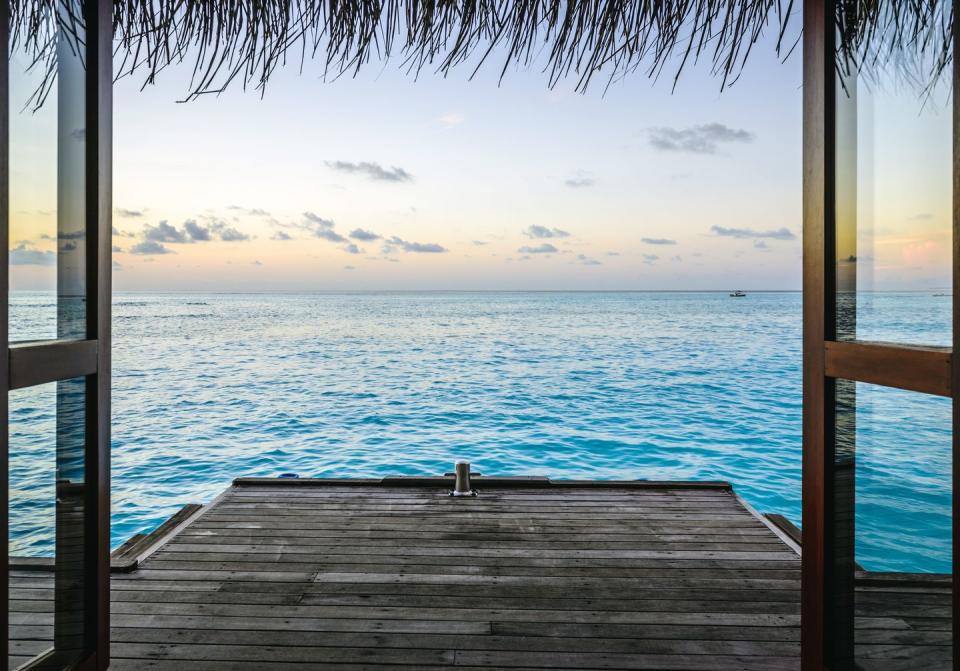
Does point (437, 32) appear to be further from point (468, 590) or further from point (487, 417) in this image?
point (487, 417)

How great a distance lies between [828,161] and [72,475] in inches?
74.4

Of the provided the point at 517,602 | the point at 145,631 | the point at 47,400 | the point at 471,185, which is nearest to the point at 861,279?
the point at 517,602

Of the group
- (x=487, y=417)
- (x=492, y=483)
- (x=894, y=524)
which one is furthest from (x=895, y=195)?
(x=487, y=417)

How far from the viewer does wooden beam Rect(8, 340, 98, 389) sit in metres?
1.12

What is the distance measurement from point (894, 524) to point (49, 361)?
1.79m

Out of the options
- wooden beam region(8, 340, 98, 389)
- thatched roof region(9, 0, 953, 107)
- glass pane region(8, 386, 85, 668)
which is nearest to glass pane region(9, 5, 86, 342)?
wooden beam region(8, 340, 98, 389)

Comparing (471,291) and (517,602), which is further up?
(471,291)

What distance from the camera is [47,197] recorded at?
49.3 inches

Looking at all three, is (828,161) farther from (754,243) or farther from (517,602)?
(754,243)

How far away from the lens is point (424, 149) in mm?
24438

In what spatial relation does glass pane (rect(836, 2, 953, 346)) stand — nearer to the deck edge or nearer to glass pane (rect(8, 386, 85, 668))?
glass pane (rect(8, 386, 85, 668))

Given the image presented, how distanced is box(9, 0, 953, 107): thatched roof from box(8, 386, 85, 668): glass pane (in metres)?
1.08

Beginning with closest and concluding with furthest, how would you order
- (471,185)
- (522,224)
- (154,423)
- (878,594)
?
(878,594), (154,423), (471,185), (522,224)

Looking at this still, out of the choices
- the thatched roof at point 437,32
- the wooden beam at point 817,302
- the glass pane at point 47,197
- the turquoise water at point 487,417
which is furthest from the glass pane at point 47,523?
the wooden beam at point 817,302
